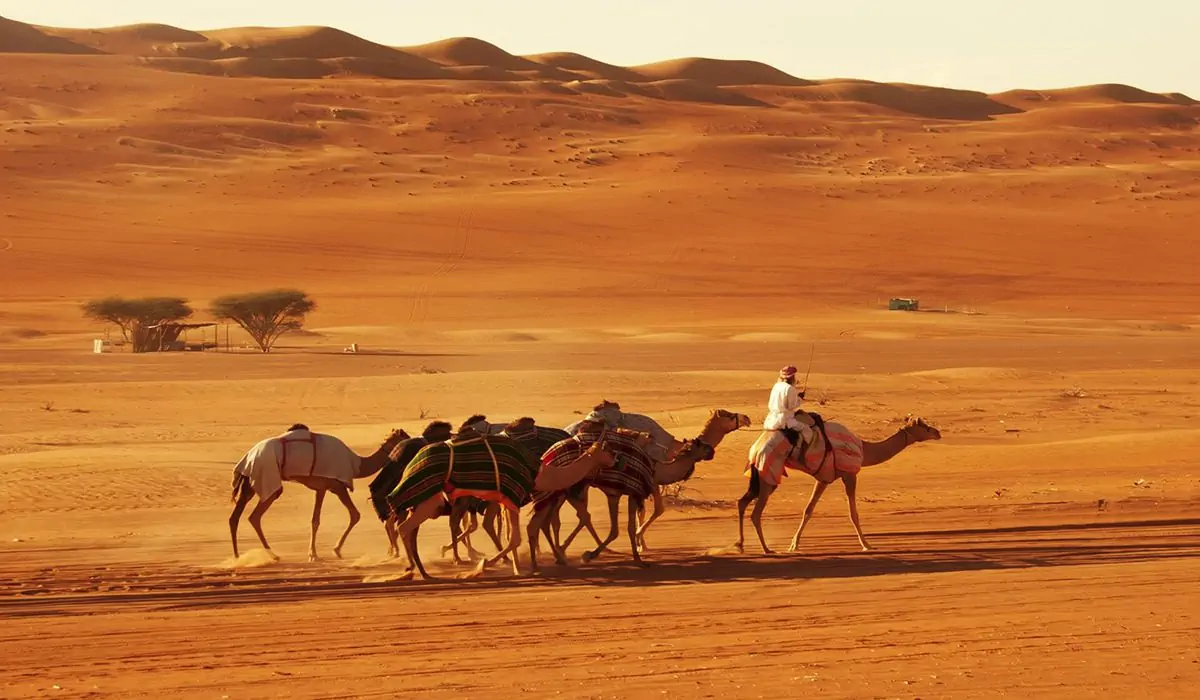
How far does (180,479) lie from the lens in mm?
18219

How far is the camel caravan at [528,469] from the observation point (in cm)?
1259

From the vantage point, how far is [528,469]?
12.8 metres

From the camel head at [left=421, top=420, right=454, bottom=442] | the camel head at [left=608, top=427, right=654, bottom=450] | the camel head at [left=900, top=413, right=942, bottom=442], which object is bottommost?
the camel head at [left=900, top=413, right=942, bottom=442]

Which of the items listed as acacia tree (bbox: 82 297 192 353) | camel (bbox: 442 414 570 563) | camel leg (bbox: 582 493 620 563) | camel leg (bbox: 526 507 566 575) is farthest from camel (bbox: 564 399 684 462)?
acacia tree (bbox: 82 297 192 353)

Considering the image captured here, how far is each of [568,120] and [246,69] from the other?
41256 mm

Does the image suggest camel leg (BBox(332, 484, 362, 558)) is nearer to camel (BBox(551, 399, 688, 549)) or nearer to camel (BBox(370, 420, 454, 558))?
camel (BBox(370, 420, 454, 558))

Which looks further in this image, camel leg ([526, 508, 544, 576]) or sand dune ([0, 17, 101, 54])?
sand dune ([0, 17, 101, 54])

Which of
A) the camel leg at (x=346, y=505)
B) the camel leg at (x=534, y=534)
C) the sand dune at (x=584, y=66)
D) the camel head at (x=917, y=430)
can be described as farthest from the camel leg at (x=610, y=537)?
the sand dune at (x=584, y=66)

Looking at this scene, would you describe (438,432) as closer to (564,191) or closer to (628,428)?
(628,428)

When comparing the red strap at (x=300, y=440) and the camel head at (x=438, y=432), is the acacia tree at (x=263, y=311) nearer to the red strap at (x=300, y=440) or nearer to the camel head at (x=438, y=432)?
the red strap at (x=300, y=440)

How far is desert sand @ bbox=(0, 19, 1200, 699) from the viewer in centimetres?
960

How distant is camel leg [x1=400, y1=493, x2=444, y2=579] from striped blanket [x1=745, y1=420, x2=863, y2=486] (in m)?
3.10

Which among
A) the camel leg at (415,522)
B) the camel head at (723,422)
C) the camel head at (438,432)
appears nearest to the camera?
the camel leg at (415,522)

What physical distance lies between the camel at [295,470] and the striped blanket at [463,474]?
1493 millimetres
